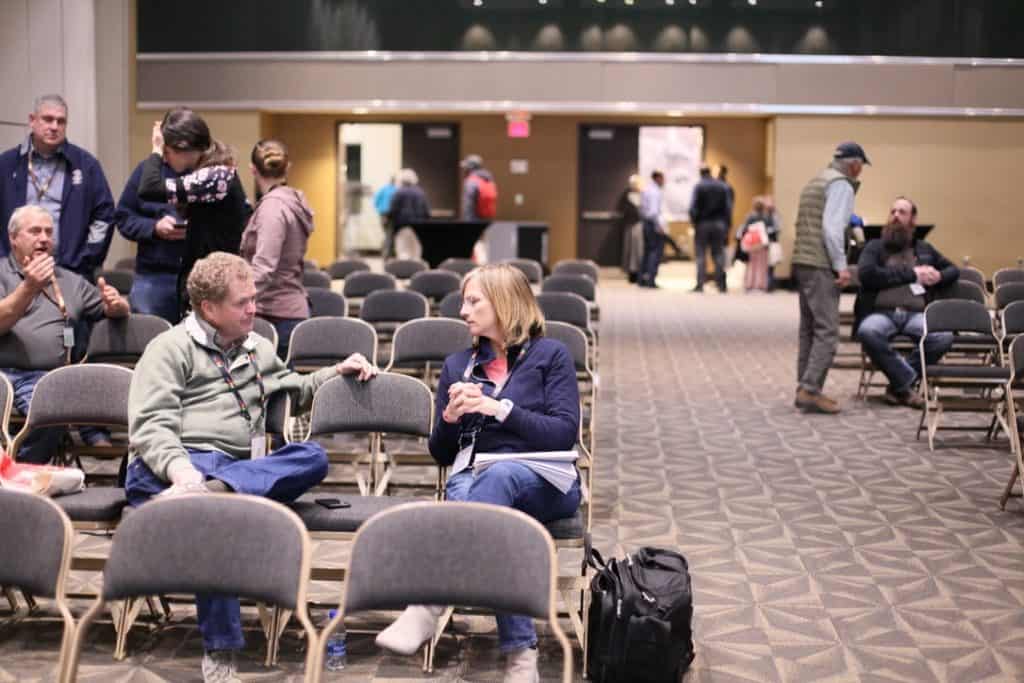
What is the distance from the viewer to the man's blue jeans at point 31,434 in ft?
18.6

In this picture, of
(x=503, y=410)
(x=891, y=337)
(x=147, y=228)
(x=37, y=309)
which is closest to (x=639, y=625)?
(x=503, y=410)

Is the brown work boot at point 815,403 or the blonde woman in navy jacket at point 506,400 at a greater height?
the blonde woman in navy jacket at point 506,400

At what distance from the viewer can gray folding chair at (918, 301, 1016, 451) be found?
8141mm

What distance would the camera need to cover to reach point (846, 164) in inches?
360

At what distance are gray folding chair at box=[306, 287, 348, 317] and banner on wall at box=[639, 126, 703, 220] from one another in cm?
1444

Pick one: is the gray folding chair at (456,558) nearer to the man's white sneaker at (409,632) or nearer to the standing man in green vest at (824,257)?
the man's white sneaker at (409,632)

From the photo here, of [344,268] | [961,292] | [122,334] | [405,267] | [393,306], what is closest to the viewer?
[122,334]

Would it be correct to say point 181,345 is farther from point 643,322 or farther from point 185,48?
point 185,48

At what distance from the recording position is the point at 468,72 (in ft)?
64.0

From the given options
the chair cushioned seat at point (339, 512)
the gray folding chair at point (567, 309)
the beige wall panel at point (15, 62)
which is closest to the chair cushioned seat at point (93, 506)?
the chair cushioned seat at point (339, 512)

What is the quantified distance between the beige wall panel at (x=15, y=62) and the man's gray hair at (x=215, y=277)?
21.8 ft

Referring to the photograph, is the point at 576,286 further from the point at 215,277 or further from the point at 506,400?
the point at 215,277

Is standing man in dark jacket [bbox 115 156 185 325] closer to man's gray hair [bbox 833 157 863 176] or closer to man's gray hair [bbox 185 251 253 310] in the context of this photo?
man's gray hair [bbox 185 251 253 310]

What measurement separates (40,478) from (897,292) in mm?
6789
